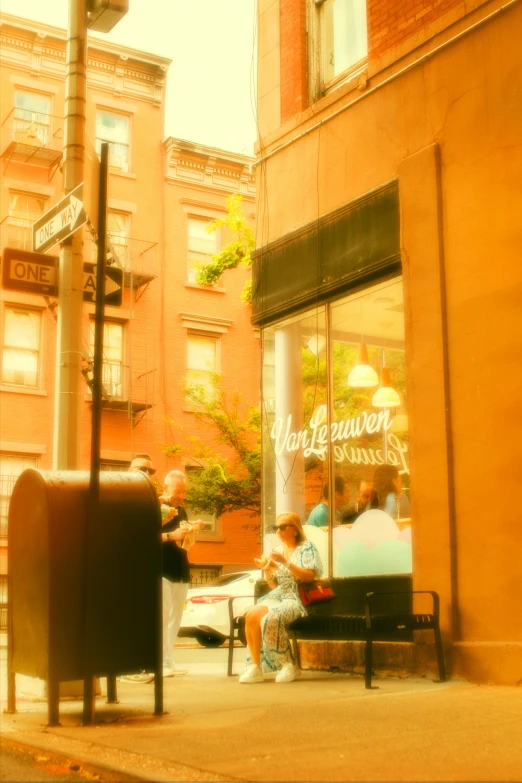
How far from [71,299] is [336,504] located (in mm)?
3525

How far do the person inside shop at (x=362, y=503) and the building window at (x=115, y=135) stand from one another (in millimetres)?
21484

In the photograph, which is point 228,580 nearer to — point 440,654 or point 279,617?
point 279,617

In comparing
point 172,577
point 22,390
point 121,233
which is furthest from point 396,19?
point 121,233

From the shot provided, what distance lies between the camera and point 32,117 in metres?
28.1

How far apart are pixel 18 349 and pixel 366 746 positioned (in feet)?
74.4

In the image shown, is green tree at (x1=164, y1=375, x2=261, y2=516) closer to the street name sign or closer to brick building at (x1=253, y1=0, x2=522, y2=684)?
brick building at (x1=253, y1=0, x2=522, y2=684)

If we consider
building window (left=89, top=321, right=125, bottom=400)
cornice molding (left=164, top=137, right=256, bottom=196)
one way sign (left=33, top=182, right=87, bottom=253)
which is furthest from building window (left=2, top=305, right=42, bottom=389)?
one way sign (left=33, top=182, right=87, bottom=253)

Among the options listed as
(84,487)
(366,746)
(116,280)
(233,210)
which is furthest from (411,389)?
(233,210)

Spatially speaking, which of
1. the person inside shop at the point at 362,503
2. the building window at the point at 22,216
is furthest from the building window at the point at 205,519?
the person inside shop at the point at 362,503

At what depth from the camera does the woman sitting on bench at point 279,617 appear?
8344 millimetres

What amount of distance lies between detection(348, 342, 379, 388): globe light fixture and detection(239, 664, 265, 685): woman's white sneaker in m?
3.00

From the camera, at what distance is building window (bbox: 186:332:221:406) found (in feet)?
93.5

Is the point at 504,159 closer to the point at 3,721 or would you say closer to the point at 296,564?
the point at 296,564

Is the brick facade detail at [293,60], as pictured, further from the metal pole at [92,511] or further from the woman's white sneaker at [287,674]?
the woman's white sneaker at [287,674]
